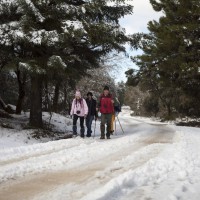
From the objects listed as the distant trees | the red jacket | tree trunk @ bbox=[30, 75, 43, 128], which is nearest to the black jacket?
the red jacket

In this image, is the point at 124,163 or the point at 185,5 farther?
the point at 185,5

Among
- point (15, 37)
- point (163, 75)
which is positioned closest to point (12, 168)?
point (15, 37)

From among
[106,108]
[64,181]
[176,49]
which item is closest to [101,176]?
[64,181]

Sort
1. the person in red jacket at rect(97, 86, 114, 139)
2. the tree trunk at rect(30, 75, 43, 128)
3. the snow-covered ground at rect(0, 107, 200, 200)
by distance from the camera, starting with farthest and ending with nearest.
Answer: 1. the tree trunk at rect(30, 75, 43, 128)
2. the person in red jacket at rect(97, 86, 114, 139)
3. the snow-covered ground at rect(0, 107, 200, 200)

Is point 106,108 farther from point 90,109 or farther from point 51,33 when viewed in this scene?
point 51,33

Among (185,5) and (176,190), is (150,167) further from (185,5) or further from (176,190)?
(185,5)

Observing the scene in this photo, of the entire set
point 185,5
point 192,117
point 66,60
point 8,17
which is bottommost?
point 192,117

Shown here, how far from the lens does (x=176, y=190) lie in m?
5.18

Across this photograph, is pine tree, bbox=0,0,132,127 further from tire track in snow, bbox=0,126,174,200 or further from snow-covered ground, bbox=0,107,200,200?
tire track in snow, bbox=0,126,174,200

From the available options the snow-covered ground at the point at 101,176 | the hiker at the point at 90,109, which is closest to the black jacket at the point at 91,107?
the hiker at the point at 90,109

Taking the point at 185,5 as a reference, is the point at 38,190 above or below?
below

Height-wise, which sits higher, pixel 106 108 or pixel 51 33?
pixel 51 33

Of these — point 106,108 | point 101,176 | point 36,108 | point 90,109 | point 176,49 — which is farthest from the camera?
point 176,49

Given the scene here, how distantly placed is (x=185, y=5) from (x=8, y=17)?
15.3 m
